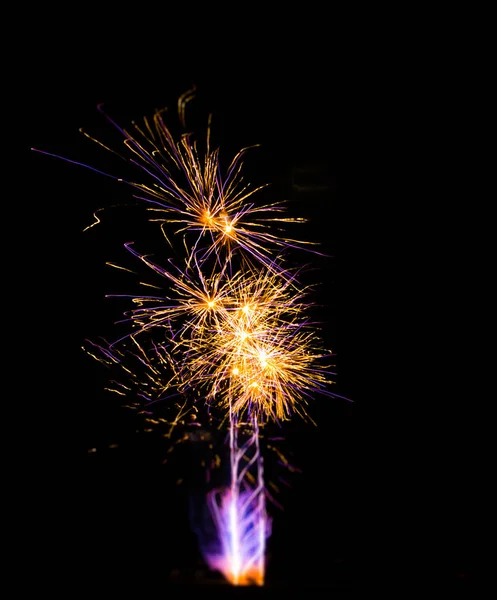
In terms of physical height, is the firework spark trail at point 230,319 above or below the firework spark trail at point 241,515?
above

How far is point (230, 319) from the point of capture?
Answer: 218cm

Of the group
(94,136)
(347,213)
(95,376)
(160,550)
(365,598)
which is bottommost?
(365,598)

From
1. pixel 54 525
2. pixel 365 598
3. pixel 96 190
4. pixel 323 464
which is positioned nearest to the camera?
pixel 365 598

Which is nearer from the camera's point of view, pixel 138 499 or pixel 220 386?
pixel 220 386

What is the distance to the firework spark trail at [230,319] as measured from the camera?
209 cm

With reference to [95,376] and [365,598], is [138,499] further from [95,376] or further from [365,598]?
[365,598]

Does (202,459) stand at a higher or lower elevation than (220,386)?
lower

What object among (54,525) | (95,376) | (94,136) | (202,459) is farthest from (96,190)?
(54,525)

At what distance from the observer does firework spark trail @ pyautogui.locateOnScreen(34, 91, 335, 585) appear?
209cm

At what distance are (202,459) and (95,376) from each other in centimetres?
77

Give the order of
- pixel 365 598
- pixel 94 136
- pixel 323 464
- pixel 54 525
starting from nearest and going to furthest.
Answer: pixel 365 598 → pixel 94 136 → pixel 54 525 → pixel 323 464

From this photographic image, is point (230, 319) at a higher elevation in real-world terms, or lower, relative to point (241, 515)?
higher

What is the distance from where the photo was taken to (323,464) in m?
2.62

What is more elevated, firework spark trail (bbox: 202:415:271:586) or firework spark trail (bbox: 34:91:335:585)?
firework spark trail (bbox: 34:91:335:585)
